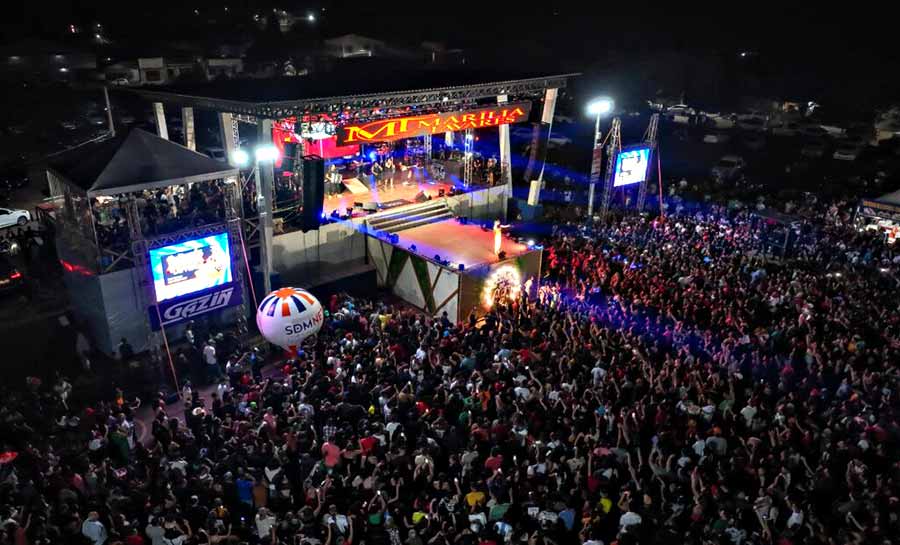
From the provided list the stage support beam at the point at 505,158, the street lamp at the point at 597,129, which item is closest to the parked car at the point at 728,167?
the street lamp at the point at 597,129

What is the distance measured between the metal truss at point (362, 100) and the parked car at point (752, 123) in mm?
27252

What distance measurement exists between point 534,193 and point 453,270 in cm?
828

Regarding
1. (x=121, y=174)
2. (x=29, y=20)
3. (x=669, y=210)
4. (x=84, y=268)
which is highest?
(x=29, y=20)

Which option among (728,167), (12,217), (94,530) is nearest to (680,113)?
(728,167)

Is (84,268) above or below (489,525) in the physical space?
above

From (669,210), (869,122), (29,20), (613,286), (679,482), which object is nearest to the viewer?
(679,482)

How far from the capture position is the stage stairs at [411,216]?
1947 centimetres

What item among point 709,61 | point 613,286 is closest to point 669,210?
point 613,286

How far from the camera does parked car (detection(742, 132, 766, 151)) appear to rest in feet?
128

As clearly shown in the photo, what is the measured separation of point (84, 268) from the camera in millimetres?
13633

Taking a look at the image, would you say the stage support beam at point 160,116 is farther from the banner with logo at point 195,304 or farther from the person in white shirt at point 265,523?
the person in white shirt at point 265,523

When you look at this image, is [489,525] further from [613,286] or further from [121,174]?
[121,174]

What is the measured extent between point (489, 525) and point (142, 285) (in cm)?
920

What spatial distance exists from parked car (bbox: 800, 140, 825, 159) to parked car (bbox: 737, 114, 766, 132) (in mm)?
5311
